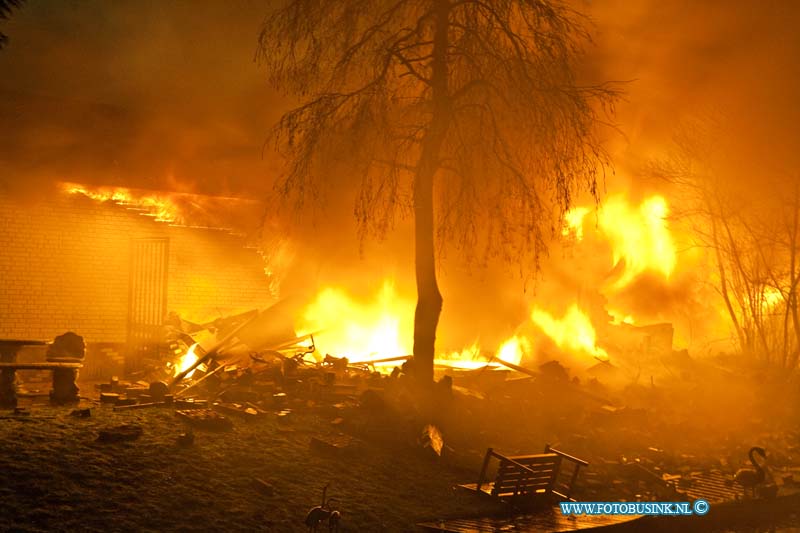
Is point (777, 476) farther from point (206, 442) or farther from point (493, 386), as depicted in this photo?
point (206, 442)

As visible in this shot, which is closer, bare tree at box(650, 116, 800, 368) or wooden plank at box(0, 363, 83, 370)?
wooden plank at box(0, 363, 83, 370)

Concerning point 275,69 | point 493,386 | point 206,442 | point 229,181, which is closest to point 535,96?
point 275,69

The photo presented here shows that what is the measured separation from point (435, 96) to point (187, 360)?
23.7 feet

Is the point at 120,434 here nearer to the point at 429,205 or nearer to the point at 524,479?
the point at 524,479

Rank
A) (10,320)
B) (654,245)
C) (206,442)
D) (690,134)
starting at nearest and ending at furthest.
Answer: (206,442) → (10,320) → (690,134) → (654,245)

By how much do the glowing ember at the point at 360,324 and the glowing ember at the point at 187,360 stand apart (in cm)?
262

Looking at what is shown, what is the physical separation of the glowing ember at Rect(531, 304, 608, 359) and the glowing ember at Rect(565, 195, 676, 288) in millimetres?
2211

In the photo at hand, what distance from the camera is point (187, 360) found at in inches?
543

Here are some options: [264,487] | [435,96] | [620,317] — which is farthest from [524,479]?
[620,317]

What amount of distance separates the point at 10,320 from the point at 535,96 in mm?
11747

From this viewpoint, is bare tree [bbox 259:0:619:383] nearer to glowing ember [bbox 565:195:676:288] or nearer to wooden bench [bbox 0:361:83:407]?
wooden bench [bbox 0:361:83:407]

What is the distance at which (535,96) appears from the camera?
10453 millimetres

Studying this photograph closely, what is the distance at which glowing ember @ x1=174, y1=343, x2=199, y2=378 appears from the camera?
44.2ft

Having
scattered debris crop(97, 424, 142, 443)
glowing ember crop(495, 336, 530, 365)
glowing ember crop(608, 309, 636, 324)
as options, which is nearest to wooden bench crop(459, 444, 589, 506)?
scattered debris crop(97, 424, 142, 443)
